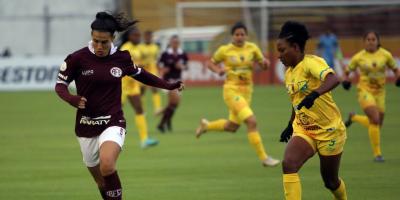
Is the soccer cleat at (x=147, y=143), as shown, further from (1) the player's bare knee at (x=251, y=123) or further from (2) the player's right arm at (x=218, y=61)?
(1) the player's bare knee at (x=251, y=123)

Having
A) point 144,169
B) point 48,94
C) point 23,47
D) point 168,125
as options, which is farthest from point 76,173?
point 23,47

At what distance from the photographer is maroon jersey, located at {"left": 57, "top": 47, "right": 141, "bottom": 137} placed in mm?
10320

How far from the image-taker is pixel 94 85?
10336mm

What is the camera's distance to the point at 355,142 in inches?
784

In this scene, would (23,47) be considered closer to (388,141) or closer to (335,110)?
(388,141)

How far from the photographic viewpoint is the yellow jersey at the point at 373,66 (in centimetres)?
1680

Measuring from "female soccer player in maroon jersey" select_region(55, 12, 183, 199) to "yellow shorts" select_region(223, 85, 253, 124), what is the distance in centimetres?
627

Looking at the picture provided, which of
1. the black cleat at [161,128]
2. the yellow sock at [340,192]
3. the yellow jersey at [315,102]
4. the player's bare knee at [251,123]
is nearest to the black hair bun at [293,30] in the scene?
the yellow jersey at [315,102]

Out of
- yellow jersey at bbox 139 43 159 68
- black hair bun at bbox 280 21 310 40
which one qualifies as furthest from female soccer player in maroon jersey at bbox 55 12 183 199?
yellow jersey at bbox 139 43 159 68

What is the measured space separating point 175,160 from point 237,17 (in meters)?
28.6

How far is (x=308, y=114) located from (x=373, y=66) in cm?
682

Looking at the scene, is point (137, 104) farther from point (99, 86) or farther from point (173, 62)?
point (99, 86)

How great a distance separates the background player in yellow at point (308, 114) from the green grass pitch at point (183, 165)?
84.8 inches

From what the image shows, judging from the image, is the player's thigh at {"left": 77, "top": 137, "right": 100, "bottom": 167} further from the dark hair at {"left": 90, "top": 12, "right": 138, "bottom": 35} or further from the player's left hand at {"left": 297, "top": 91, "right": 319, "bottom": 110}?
the player's left hand at {"left": 297, "top": 91, "right": 319, "bottom": 110}
